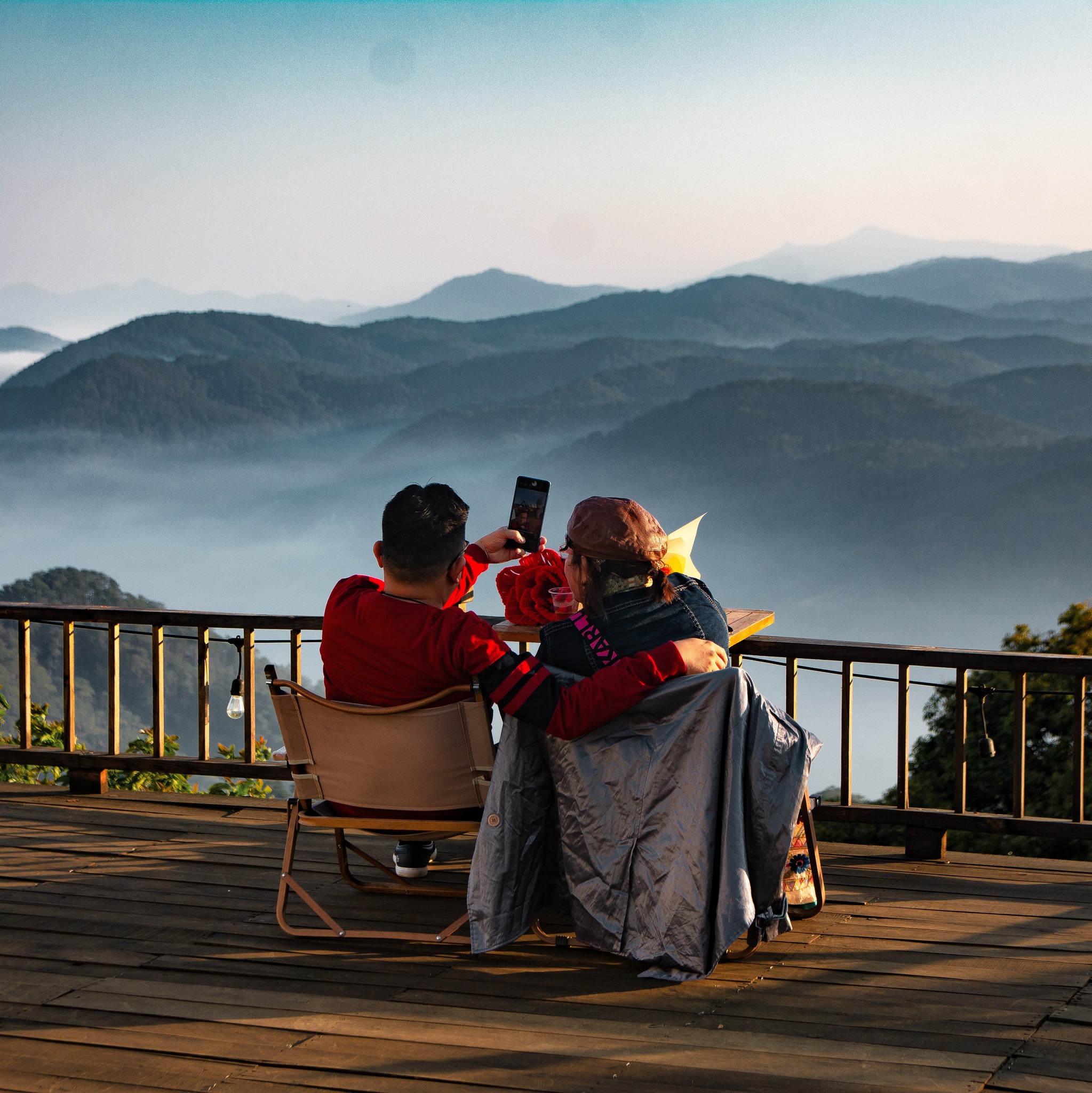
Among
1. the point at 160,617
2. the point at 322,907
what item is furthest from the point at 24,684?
the point at 322,907

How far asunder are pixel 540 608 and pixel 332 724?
70 cm

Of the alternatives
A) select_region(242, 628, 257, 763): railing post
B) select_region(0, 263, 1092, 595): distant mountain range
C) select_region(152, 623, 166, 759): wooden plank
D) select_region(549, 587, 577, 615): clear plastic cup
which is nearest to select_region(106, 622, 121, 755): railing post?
select_region(152, 623, 166, 759): wooden plank

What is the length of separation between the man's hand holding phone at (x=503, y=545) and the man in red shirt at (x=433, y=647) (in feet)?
0.88

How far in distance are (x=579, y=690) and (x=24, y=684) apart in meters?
2.75

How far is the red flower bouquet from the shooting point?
3.21 m

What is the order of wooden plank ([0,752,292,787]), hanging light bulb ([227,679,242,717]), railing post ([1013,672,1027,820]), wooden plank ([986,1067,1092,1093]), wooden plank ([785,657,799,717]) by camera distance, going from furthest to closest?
wooden plank ([0,752,292,787]) → hanging light bulb ([227,679,242,717]) → wooden plank ([785,657,799,717]) → railing post ([1013,672,1027,820]) → wooden plank ([986,1067,1092,1093])

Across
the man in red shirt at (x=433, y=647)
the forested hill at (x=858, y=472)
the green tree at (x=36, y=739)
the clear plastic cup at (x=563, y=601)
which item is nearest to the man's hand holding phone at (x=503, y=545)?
the clear plastic cup at (x=563, y=601)

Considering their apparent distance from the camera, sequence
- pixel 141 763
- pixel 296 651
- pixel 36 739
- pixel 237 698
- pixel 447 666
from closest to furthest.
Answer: pixel 447 666, pixel 237 698, pixel 296 651, pixel 141 763, pixel 36 739

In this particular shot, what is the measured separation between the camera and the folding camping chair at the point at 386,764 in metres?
2.72

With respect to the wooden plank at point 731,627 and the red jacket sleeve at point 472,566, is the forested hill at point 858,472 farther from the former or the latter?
the red jacket sleeve at point 472,566

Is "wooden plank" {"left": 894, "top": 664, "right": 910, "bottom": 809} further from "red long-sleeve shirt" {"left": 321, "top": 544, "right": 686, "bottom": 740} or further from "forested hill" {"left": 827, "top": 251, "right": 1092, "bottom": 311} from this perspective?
"forested hill" {"left": 827, "top": 251, "right": 1092, "bottom": 311}

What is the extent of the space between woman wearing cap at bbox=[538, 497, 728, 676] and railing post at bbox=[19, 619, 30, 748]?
2.48 meters

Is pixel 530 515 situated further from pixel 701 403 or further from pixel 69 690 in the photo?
pixel 701 403

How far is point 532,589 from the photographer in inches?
126
